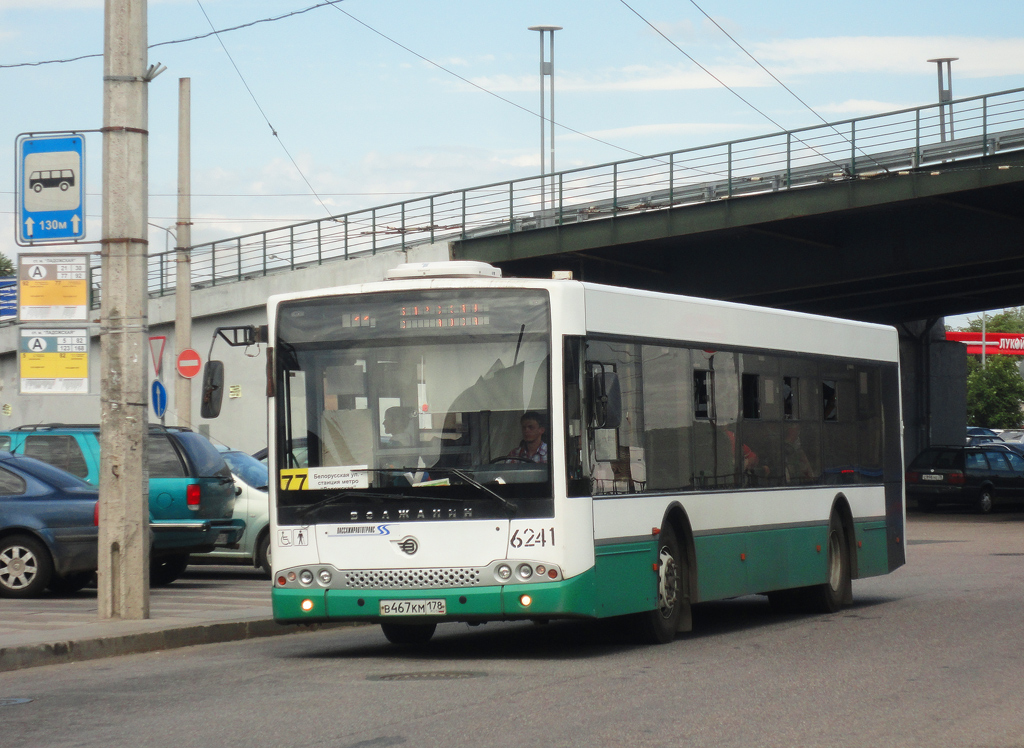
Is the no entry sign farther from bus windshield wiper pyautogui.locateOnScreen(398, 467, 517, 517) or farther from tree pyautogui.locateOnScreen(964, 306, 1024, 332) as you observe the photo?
tree pyautogui.locateOnScreen(964, 306, 1024, 332)

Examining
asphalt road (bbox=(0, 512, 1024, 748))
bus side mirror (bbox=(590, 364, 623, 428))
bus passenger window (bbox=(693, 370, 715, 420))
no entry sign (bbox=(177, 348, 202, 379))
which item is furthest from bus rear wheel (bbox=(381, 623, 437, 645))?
no entry sign (bbox=(177, 348, 202, 379))

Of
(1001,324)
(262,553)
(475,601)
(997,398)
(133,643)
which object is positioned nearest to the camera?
(475,601)

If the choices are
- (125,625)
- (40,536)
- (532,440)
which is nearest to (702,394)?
(532,440)

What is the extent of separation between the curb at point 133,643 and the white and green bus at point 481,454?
1340 millimetres

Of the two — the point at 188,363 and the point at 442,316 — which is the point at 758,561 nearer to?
the point at 442,316

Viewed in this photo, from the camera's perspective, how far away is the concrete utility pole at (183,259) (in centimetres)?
2734

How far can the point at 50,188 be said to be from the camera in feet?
43.7

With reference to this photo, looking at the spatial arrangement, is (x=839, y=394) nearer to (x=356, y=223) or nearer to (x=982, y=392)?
(x=356, y=223)

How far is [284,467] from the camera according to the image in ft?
36.3

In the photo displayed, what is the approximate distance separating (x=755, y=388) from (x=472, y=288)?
3.58 metres

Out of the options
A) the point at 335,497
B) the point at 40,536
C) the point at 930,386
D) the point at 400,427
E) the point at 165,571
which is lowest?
the point at 165,571

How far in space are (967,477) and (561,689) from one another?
103 feet

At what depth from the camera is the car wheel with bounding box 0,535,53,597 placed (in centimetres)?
1561

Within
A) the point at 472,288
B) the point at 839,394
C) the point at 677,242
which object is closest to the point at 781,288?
the point at 677,242
